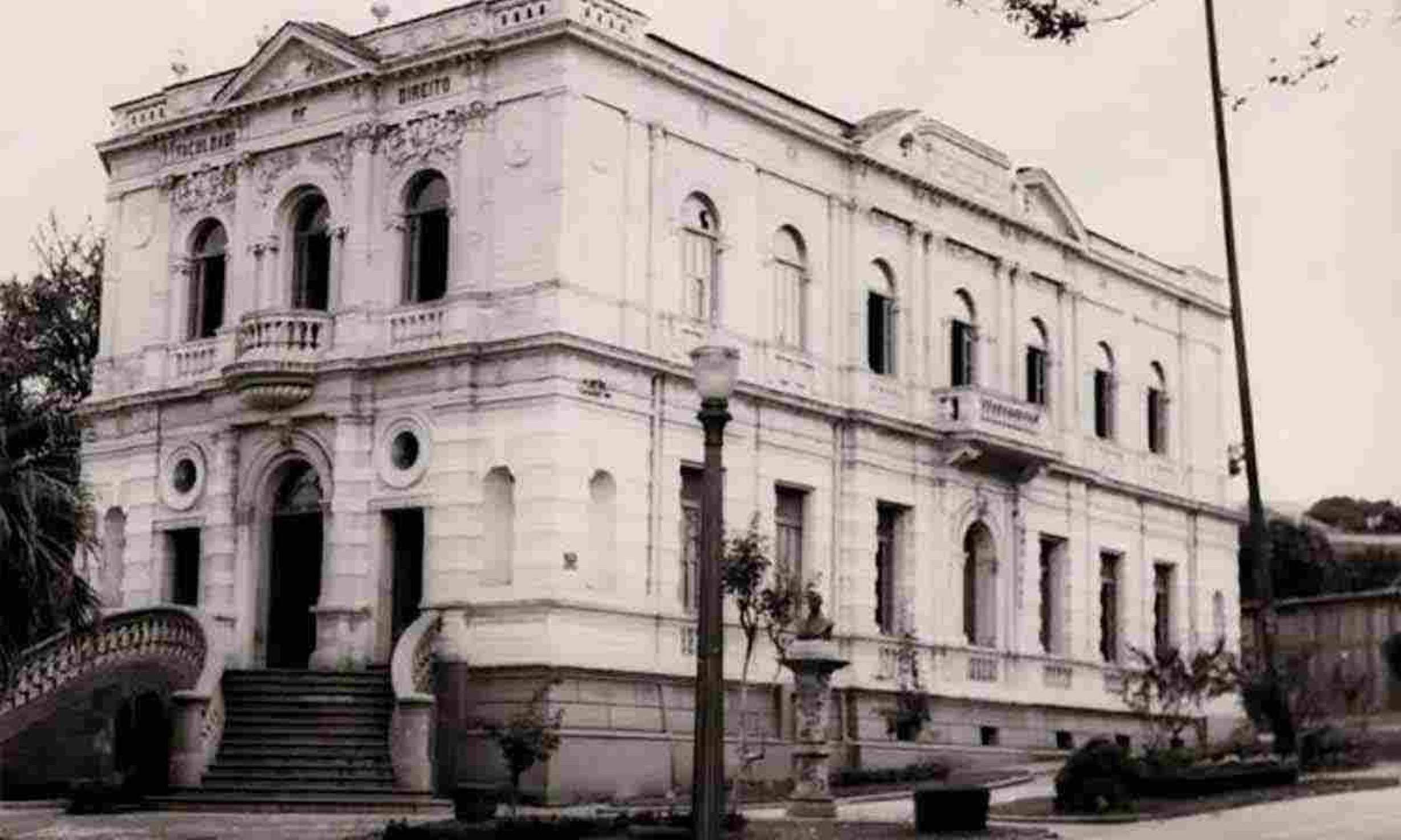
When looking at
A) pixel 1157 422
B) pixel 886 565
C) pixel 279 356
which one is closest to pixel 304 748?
pixel 279 356

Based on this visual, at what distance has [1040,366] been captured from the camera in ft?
167

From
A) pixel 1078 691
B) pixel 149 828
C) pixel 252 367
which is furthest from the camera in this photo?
pixel 1078 691

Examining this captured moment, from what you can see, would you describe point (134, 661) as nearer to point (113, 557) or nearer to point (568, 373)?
point (113, 557)

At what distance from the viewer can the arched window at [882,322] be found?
45438 mm

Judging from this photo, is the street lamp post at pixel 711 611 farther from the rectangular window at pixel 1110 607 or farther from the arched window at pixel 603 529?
the rectangular window at pixel 1110 607

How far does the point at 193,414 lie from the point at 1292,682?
2082 cm

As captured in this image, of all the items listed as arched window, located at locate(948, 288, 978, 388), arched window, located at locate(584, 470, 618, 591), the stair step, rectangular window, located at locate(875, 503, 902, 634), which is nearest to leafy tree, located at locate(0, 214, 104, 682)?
the stair step

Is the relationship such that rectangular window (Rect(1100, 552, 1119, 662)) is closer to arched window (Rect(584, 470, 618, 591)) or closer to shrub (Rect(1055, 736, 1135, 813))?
arched window (Rect(584, 470, 618, 591))

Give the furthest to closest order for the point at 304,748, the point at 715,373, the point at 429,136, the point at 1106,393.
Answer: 1. the point at 1106,393
2. the point at 429,136
3. the point at 304,748
4. the point at 715,373

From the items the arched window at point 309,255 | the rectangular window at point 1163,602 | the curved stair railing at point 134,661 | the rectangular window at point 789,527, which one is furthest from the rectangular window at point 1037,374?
the curved stair railing at point 134,661

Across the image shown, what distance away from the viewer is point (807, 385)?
141ft

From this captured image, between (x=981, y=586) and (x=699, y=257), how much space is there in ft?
35.7

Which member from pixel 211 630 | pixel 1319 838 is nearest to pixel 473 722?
pixel 211 630

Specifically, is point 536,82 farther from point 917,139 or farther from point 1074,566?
point 1074,566
